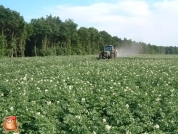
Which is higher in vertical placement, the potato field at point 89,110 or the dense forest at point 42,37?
the dense forest at point 42,37

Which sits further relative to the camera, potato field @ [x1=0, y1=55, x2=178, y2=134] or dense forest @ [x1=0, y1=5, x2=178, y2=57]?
dense forest @ [x1=0, y1=5, x2=178, y2=57]

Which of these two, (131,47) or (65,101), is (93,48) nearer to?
(131,47)

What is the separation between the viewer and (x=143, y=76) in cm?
1473

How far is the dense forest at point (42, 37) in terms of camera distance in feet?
206

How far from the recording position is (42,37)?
73812mm

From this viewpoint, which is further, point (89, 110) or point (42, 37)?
point (42, 37)

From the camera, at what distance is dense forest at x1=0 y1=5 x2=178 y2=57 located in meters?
62.9

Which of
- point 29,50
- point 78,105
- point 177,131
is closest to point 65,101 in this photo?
point 78,105

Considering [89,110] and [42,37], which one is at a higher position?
[42,37]

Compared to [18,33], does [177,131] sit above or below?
below

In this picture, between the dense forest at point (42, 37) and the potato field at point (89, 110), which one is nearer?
the potato field at point (89, 110)

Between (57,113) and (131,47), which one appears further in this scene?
(131,47)

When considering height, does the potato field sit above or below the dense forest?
below

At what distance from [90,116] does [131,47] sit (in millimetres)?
139392
